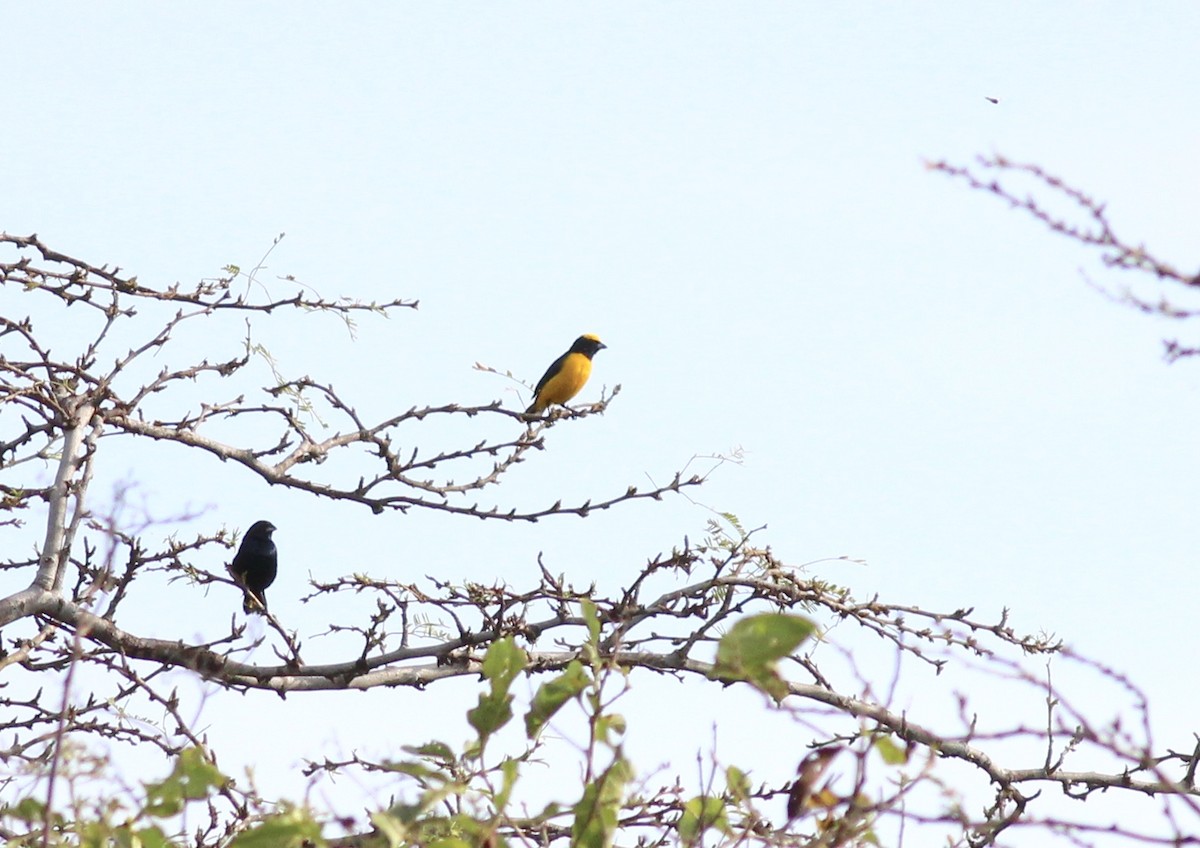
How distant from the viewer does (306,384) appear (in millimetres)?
5656

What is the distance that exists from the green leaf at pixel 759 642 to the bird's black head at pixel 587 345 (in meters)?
11.2

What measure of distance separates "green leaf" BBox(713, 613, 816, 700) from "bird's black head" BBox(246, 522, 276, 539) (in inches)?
281

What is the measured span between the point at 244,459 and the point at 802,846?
3.85 m

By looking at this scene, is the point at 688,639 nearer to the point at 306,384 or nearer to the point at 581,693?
the point at 306,384

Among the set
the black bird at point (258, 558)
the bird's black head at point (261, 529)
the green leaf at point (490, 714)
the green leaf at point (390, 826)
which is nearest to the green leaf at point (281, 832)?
the green leaf at point (390, 826)

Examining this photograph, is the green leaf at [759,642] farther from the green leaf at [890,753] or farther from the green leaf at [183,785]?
the green leaf at [183,785]

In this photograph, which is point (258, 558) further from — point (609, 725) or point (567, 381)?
point (609, 725)

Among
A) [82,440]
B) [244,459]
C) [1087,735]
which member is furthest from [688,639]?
[1087,735]

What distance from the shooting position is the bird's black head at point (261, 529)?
8.40 m

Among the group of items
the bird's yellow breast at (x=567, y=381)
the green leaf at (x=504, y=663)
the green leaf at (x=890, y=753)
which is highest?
the bird's yellow breast at (x=567, y=381)

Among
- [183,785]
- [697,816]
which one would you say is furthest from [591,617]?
[183,785]

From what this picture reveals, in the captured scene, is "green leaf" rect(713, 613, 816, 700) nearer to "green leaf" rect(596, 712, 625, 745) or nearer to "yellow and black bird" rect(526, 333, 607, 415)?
"green leaf" rect(596, 712, 625, 745)

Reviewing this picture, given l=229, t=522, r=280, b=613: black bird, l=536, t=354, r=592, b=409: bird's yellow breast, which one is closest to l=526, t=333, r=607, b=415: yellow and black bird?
l=536, t=354, r=592, b=409: bird's yellow breast

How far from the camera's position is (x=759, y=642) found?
1519mm
